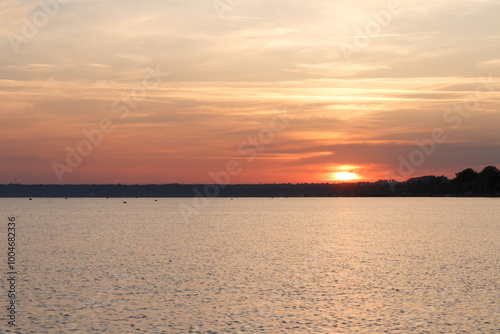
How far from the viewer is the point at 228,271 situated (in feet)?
206

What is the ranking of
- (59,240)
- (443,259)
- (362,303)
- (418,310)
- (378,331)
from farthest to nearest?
(59,240) → (443,259) → (362,303) → (418,310) → (378,331)

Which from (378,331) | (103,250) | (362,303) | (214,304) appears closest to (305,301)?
(362,303)

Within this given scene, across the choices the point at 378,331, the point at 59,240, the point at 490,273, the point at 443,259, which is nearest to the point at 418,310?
the point at 378,331

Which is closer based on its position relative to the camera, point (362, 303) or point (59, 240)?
point (362, 303)

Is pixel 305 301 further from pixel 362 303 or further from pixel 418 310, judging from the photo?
pixel 418 310

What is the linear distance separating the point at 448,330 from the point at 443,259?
3982 cm

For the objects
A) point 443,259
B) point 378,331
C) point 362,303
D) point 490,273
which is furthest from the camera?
point 443,259

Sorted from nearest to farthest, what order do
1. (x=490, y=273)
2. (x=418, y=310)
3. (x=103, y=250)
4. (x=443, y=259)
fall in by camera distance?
(x=418, y=310) → (x=490, y=273) → (x=443, y=259) → (x=103, y=250)

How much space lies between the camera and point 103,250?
8700 centimetres

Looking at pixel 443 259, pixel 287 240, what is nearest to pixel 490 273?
pixel 443 259

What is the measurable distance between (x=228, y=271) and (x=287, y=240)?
47002 millimetres

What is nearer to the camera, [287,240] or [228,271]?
[228,271]

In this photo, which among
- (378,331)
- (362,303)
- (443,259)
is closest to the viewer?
(378,331)

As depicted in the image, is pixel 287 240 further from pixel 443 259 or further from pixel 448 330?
pixel 448 330
